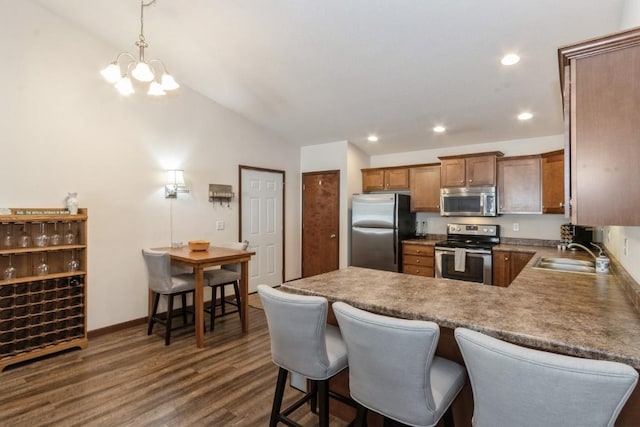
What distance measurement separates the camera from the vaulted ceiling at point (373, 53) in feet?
8.29

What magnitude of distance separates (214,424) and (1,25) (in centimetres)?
383

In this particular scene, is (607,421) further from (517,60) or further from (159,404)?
(517,60)

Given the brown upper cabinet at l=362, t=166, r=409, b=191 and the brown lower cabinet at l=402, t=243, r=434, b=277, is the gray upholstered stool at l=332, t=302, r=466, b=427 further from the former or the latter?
the brown upper cabinet at l=362, t=166, r=409, b=191

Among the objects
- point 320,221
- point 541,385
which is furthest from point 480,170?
point 541,385

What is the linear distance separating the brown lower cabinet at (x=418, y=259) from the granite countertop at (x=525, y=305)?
7.49ft

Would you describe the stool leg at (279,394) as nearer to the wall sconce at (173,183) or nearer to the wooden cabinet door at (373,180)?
the wall sconce at (173,183)

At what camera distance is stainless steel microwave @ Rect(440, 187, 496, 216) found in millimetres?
4508

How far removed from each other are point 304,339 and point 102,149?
331 cm

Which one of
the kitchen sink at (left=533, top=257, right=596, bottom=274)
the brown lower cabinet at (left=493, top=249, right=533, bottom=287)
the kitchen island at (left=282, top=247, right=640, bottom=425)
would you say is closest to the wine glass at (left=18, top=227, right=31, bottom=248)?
the kitchen island at (left=282, top=247, right=640, bottom=425)

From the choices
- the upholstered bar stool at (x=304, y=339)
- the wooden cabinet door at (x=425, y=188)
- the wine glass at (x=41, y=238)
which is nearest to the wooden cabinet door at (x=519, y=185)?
the wooden cabinet door at (x=425, y=188)

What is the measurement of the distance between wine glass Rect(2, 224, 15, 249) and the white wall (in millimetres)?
249

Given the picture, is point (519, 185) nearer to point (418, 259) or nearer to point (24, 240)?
point (418, 259)

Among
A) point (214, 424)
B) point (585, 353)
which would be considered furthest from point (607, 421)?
point (214, 424)

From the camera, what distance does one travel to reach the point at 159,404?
236 cm
